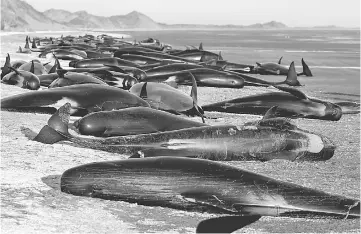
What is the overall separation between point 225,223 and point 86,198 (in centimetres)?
103

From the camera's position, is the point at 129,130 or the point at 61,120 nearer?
the point at 61,120

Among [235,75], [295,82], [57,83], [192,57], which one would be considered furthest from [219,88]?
[192,57]

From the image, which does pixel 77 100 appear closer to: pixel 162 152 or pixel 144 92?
pixel 144 92

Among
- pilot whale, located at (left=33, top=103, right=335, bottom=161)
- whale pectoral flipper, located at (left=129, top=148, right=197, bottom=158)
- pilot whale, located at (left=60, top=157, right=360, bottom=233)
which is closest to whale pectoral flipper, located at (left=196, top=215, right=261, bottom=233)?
pilot whale, located at (left=60, top=157, right=360, bottom=233)

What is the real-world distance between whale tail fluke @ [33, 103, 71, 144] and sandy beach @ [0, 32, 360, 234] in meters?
0.10

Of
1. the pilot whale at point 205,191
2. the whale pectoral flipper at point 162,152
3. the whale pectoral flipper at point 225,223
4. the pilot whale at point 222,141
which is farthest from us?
the pilot whale at point 222,141

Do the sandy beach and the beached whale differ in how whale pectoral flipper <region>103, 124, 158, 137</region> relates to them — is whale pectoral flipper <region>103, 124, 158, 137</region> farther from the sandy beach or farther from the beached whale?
the beached whale

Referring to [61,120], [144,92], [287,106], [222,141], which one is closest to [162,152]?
[222,141]

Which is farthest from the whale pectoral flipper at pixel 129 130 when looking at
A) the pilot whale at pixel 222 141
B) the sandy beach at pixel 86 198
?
the pilot whale at pixel 222 141

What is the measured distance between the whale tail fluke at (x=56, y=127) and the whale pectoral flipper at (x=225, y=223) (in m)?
2.00

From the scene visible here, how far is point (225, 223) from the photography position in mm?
3252

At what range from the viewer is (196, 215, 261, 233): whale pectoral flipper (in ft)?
10.4

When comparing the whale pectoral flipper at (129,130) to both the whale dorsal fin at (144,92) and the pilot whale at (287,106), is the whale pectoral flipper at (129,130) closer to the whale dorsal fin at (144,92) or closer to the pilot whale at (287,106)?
the whale dorsal fin at (144,92)

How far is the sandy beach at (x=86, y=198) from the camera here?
124 inches
